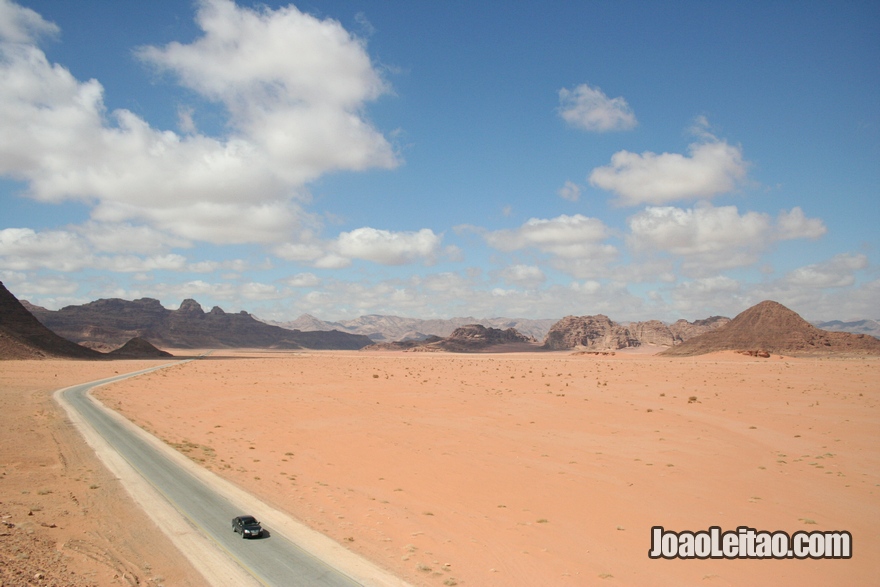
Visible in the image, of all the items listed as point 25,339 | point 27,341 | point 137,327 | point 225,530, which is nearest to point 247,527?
point 225,530

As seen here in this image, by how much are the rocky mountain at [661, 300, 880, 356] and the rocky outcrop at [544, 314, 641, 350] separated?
170 ft

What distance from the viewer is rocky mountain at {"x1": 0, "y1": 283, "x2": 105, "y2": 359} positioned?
7950cm

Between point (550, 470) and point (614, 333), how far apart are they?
505ft

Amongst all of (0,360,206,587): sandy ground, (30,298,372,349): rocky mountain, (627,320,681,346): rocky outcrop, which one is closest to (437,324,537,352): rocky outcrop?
(627,320,681,346): rocky outcrop

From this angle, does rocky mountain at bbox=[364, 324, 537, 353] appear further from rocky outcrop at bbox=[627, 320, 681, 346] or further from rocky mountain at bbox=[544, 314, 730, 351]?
rocky outcrop at bbox=[627, 320, 681, 346]

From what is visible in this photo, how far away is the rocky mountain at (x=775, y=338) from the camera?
86562 mm

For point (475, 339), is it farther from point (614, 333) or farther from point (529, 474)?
point (529, 474)

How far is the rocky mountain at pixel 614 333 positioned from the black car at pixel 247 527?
506 feet

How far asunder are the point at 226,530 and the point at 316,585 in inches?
151

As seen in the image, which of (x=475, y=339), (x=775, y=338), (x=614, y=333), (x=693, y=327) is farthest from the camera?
(x=475, y=339)

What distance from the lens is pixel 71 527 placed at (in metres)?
12.1

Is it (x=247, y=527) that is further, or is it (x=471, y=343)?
(x=471, y=343)

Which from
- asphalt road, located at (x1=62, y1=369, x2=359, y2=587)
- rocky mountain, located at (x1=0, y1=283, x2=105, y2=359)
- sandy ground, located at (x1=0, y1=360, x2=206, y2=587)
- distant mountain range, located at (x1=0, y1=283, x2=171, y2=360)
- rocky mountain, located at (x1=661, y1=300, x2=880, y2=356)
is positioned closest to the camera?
sandy ground, located at (x1=0, y1=360, x2=206, y2=587)

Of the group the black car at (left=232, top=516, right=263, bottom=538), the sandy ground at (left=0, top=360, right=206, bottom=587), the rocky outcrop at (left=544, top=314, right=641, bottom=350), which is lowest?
the sandy ground at (left=0, top=360, right=206, bottom=587)
